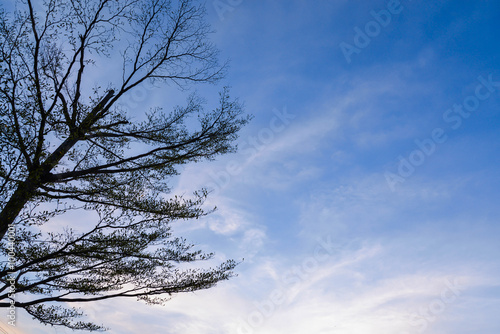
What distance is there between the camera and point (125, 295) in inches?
259

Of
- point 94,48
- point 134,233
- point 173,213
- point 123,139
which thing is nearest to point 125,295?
point 134,233

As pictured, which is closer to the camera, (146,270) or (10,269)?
(10,269)

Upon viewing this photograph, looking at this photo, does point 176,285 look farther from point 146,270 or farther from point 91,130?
point 91,130

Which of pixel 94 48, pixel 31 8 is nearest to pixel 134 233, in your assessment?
pixel 94 48

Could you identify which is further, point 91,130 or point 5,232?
point 91,130

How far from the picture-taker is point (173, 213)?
714cm

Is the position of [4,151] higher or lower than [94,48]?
lower

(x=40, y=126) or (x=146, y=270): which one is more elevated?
(x=40, y=126)

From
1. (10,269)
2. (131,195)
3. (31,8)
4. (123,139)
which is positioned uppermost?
(31,8)

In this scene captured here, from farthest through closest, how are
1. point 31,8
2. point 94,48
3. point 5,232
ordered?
1. point 94,48
2. point 31,8
3. point 5,232

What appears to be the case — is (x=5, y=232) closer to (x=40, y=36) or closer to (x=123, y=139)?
(x=123, y=139)

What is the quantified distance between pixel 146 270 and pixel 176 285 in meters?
0.72

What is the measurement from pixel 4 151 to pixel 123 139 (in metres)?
2.33

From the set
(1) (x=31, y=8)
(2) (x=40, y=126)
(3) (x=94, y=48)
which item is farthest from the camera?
(3) (x=94, y=48)
